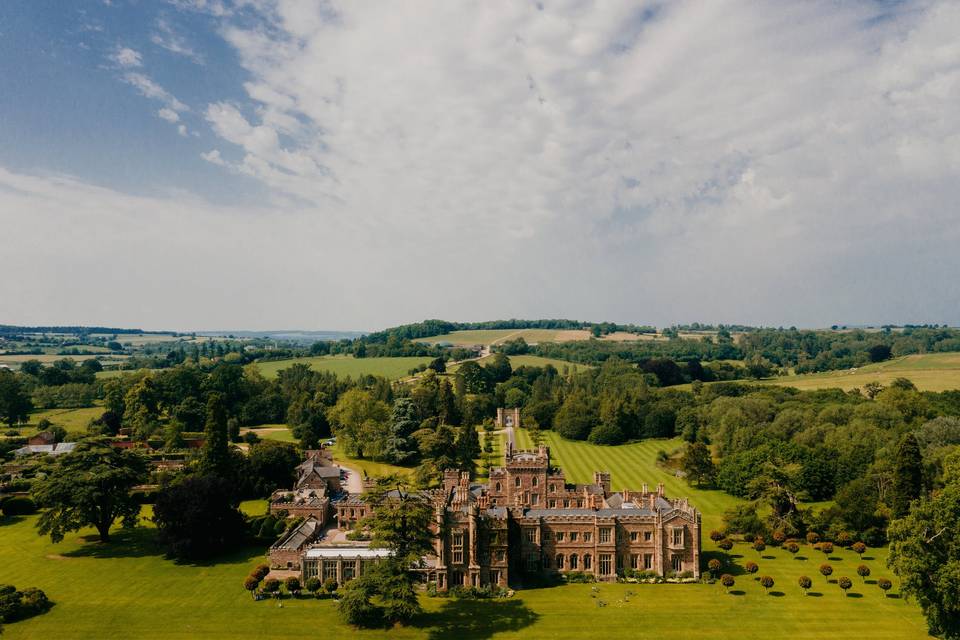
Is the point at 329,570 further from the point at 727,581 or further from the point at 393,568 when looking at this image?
the point at 727,581

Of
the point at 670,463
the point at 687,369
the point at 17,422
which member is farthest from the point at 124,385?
the point at 687,369

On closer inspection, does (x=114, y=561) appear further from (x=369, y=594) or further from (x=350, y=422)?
(x=350, y=422)

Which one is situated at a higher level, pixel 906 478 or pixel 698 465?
Answer: pixel 906 478

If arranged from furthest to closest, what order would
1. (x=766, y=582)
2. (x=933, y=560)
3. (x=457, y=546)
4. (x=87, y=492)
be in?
(x=87, y=492)
(x=457, y=546)
(x=766, y=582)
(x=933, y=560)

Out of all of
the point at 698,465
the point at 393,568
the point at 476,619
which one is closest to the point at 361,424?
the point at 698,465

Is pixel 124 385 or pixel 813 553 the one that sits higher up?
pixel 124 385
